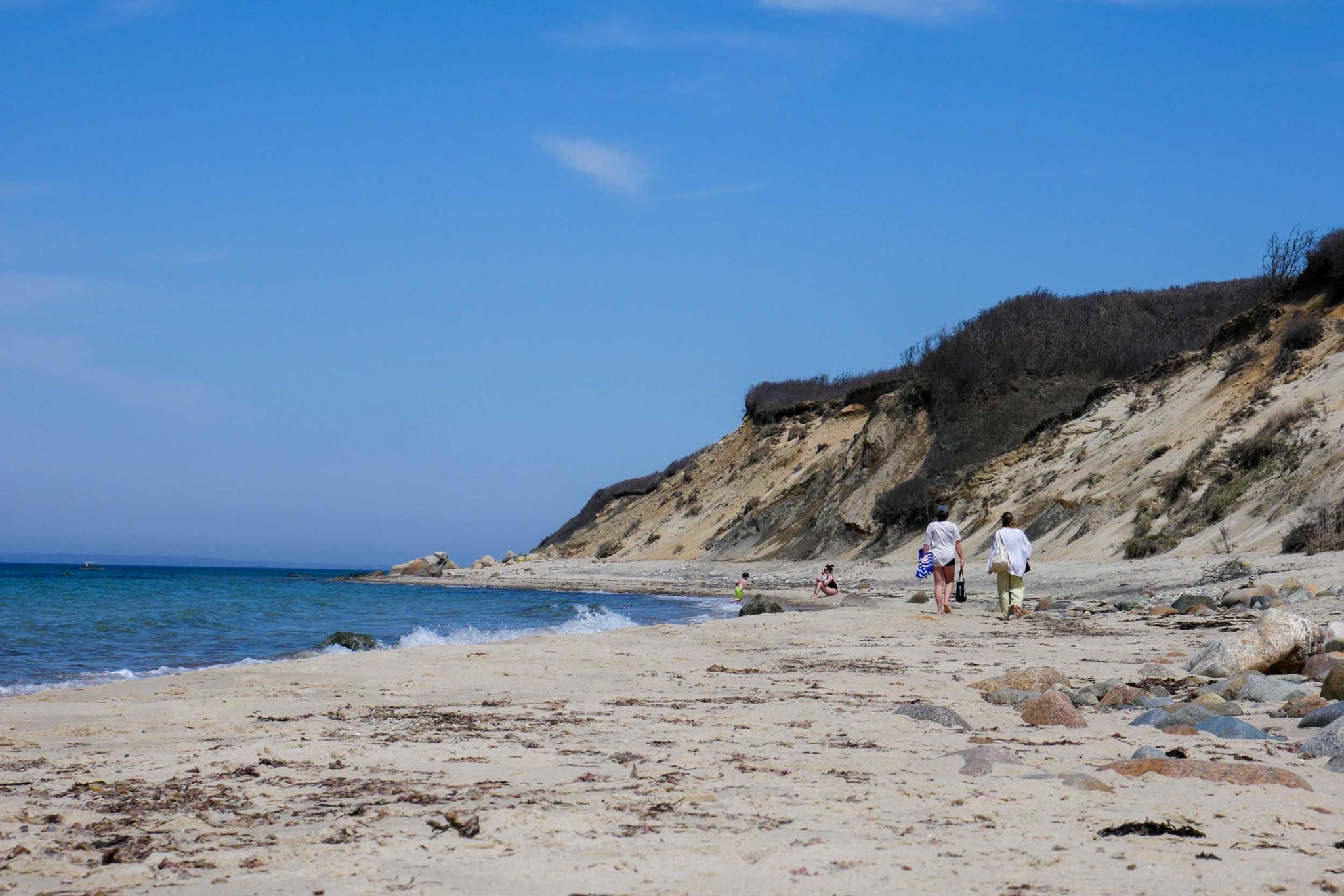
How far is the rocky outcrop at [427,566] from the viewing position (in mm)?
62562

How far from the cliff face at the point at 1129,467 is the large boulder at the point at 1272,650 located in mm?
9656

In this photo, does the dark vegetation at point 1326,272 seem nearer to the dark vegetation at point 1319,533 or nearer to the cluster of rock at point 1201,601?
the dark vegetation at point 1319,533

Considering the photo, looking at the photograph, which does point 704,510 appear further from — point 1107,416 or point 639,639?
point 639,639

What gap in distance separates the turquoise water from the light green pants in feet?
17.0

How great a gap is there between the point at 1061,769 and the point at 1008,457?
1038 inches

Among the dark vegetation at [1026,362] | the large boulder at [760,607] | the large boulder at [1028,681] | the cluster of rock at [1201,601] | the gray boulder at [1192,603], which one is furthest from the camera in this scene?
the dark vegetation at [1026,362]

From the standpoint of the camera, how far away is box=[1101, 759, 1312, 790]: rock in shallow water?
4191 mm

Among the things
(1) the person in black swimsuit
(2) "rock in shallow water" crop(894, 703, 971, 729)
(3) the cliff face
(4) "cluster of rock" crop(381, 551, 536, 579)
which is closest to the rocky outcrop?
(4) "cluster of rock" crop(381, 551, 536, 579)

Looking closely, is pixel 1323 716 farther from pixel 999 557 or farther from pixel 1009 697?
pixel 999 557

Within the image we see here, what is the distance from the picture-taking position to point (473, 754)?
202 inches

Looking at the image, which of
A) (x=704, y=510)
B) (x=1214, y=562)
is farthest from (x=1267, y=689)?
(x=704, y=510)

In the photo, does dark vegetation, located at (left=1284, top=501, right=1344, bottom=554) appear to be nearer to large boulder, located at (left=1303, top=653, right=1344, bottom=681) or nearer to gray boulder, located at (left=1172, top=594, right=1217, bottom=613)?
gray boulder, located at (left=1172, top=594, right=1217, bottom=613)

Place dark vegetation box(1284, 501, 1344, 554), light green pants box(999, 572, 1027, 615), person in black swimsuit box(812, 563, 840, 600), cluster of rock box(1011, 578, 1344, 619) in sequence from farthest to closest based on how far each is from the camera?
person in black swimsuit box(812, 563, 840, 600)
dark vegetation box(1284, 501, 1344, 554)
light green pants box(999, 572, 1027, 615)
cluster of rock box(1011, 578, 1344, 619)

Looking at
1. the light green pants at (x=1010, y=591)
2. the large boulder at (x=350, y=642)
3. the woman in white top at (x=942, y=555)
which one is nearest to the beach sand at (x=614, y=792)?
the light green pants at (x=1010, y=591)
